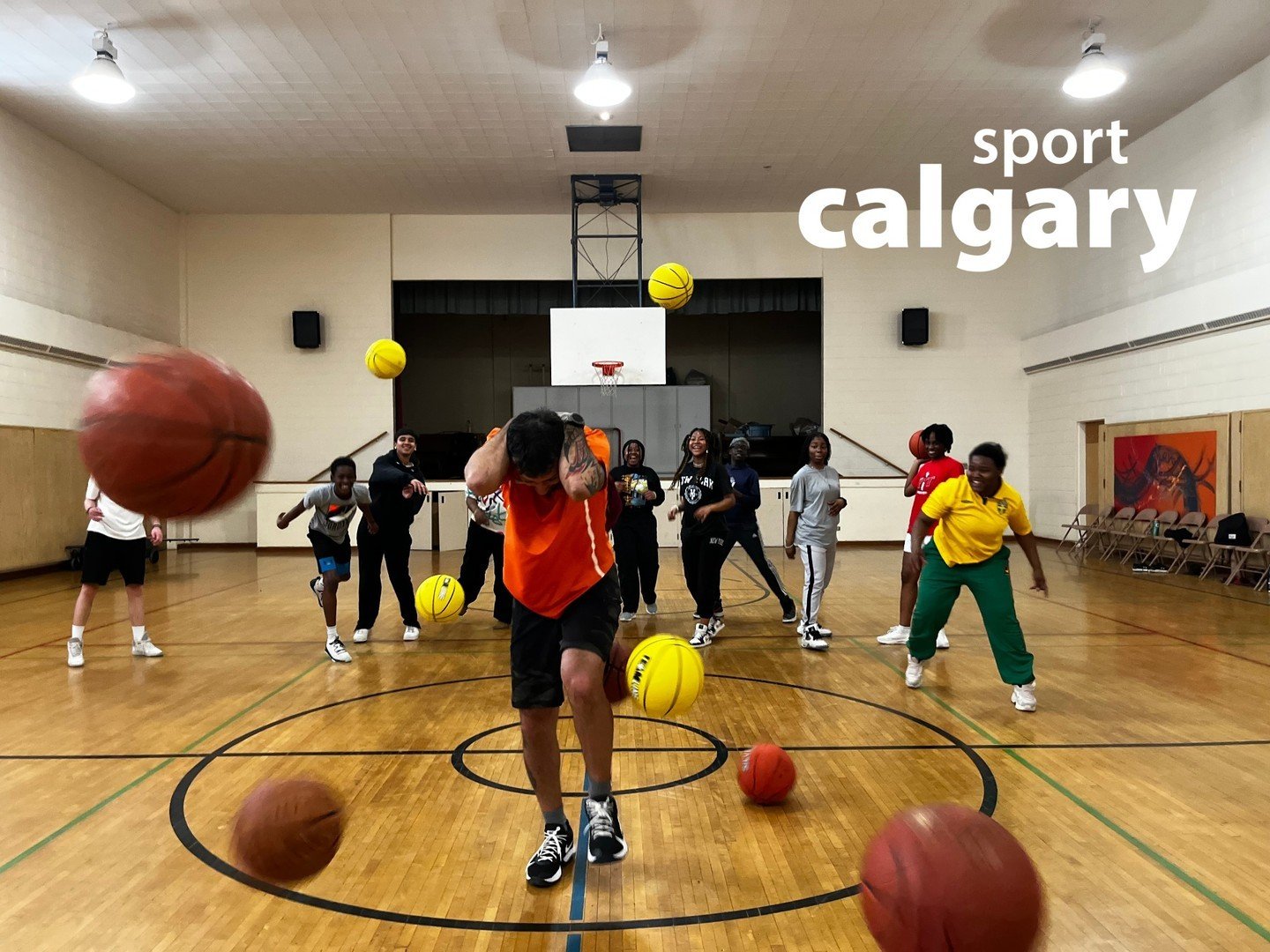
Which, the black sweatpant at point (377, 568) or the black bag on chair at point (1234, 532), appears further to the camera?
the black bag on chair at point (1234, 532)

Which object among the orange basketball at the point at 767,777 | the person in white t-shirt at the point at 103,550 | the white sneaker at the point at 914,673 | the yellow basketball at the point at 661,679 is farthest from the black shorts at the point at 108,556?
the white sneaker at the point at 914,673

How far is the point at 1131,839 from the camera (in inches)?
139

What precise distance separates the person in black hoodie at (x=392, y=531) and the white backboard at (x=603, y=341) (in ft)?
29.1

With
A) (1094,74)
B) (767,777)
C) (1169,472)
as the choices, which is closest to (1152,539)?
(1169,472)

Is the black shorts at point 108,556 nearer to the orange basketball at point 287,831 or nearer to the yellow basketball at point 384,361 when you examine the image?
the yellow basketball at point 384,361

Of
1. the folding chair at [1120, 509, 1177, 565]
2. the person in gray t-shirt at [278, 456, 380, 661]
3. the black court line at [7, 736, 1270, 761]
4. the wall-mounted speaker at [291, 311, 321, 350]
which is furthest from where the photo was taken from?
the wall-mounted speaker at [291, 311, 321, 350]

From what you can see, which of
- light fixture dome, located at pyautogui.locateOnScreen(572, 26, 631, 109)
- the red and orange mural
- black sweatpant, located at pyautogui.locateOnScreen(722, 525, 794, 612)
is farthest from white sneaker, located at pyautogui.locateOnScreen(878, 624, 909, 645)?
the red and orange mural

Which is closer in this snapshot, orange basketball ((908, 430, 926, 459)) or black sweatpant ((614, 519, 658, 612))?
orange basketball ((908, 430, 926, 459))

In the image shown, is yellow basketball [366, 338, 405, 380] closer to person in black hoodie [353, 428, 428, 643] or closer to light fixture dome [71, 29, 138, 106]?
person in black hoodie [353, 428, 428, 643]

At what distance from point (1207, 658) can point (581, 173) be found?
1253cm

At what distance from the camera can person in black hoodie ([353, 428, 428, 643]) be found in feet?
24.2

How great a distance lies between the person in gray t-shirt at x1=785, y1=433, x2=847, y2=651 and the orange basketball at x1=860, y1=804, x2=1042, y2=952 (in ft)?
16.3

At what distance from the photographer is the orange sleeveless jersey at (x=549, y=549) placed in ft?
10.6

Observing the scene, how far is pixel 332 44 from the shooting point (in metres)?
11.5
